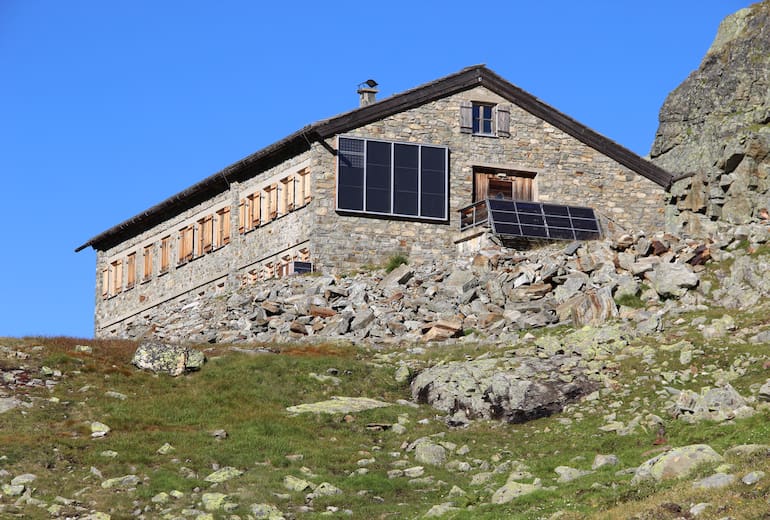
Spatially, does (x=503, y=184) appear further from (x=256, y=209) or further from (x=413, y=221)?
(x=256, y=209)

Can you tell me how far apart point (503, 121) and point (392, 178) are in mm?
5815

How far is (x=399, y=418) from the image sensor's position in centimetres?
3391

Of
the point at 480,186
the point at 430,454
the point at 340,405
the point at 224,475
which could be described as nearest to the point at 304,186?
the point at 480,186

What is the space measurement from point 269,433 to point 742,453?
12.5 meters

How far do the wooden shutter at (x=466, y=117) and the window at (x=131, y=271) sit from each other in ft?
63.5

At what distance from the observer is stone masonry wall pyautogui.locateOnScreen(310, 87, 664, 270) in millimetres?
52188

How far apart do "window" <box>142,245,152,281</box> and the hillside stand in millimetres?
22195

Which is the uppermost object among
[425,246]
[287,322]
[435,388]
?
[425,246]

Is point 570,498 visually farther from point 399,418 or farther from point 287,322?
point 287,322

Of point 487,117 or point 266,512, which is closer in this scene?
point 266,512

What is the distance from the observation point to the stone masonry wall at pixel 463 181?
52188mm

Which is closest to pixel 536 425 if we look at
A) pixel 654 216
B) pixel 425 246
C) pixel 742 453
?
pixel 742 453

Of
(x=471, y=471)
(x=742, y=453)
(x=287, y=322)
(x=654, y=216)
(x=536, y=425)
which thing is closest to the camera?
(x=742, y=453)

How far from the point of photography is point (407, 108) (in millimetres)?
54188
